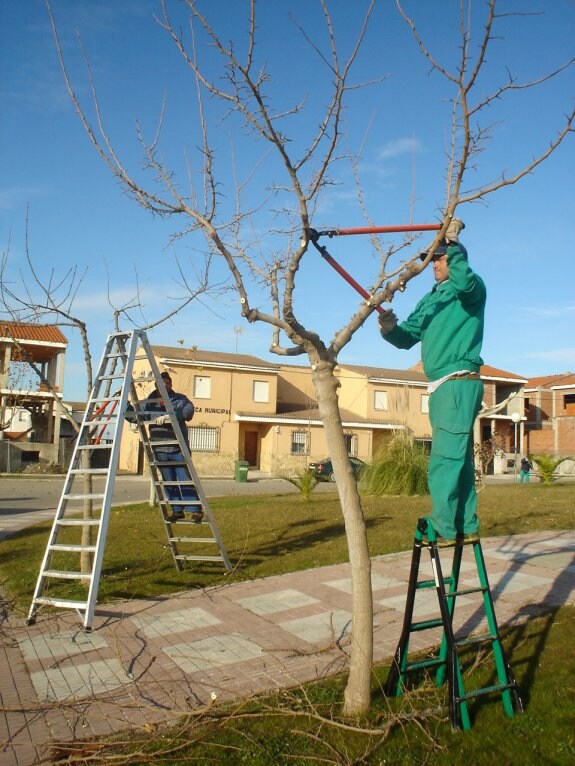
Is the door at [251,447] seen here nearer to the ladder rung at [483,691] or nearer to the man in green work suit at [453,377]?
the man in green work suit at [453,377]

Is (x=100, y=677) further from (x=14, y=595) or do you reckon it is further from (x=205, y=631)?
(x=14, y=595)

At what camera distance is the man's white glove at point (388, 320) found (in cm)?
429

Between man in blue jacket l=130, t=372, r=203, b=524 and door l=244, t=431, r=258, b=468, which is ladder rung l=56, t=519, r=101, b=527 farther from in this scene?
door l=244, t=431, r=258, b=468

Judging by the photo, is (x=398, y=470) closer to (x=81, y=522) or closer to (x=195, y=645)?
(x=81, y=522)

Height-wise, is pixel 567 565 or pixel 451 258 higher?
pixel 451 258

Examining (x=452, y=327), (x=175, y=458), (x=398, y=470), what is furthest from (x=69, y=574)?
(x=398, y=470)

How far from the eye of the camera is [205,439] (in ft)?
129

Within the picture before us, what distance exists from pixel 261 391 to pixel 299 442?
3867 mm

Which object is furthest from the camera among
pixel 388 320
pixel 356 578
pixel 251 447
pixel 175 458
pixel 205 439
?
pixel 251 447

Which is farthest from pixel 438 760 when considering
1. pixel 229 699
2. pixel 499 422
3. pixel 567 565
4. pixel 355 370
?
pixel 499 422

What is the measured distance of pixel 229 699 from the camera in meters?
4.09

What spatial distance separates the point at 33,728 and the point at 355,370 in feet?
139

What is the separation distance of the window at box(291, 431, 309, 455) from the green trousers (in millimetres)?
36872

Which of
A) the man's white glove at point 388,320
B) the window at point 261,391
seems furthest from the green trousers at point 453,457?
the window at point 261,391
